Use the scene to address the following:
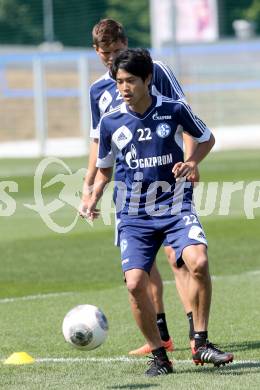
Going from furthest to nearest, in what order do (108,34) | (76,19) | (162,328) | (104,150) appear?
(76,19) → (162,328) → (108,34) → (104,150)

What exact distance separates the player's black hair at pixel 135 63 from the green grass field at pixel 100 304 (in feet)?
6.32

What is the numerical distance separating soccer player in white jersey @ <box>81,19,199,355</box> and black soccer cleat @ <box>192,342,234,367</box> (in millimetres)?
329

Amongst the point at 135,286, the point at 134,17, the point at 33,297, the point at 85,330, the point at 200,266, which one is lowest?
the point at 134,17

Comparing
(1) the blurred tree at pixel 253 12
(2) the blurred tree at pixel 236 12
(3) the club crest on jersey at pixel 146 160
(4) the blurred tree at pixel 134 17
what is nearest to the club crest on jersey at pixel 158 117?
(3) the club crest on jersey at pixel 146 160

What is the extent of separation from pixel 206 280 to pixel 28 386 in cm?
135

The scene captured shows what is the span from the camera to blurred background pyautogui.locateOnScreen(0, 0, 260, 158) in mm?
41000

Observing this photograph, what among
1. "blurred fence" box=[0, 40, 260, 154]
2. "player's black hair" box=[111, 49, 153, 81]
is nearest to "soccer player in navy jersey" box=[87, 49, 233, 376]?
"player's black hair" box=[111, 49, 153, 81]

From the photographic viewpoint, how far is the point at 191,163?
7.73m

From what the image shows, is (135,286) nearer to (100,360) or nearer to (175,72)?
(100,360)

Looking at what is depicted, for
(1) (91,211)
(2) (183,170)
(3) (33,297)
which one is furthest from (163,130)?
(3) (33,297)

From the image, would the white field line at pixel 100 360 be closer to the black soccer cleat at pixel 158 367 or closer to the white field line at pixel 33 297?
the black soccer cleat at pixel 158 367

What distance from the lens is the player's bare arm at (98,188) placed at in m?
8.02

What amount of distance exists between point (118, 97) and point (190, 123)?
70 centimetres

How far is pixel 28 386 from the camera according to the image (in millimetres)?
7219
